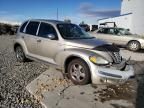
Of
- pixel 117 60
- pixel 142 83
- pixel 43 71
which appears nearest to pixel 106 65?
pixel 117 60

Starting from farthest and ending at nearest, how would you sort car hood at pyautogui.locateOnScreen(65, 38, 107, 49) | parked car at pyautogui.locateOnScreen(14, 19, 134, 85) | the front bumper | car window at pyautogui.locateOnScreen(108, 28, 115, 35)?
car window at pyautogui.locateOnScreen(108, 28, 115, 35) → car hood at pyautogui.locateOnScreen(65, 38, 107, 49) → parked car at pyautogui.locateOnScreen(14, 19, 134, 85) → the front bumper

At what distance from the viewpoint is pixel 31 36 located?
27.1 feet

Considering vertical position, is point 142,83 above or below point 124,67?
below

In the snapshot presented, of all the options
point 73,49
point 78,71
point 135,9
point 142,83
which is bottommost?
point 142,83

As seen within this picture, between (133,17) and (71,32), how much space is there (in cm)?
2380

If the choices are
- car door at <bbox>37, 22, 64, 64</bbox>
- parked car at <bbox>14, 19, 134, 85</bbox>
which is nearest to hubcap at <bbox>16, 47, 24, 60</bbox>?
parked car at <bbox>14, 19, 134, 85</bbox>

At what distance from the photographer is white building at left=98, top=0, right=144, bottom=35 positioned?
28.4 metres

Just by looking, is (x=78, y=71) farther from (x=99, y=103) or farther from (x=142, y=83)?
(x=142, y=83)

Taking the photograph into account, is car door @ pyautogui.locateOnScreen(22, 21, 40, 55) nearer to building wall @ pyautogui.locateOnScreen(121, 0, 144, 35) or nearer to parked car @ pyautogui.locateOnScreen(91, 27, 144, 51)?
parked car @ pyautogui.locateOnScreen(91, 27, 144, 51)

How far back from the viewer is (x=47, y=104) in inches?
201

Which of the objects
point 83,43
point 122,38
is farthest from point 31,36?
point 122,38

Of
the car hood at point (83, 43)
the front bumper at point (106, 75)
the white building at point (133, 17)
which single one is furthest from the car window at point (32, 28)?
the white building at point (133, 17)

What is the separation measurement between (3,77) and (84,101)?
9.45 ft

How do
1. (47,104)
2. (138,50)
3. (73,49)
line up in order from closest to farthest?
(47,104), (73,49), (138,50)
